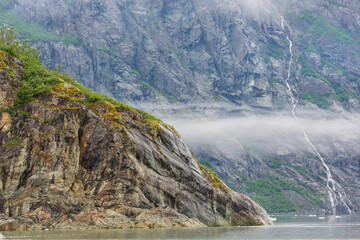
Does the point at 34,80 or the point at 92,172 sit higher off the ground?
the point at 34,80

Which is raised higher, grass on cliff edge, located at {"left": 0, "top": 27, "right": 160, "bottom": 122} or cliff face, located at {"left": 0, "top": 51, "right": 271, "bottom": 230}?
grass on cliff edge, located at {"left": 0, "top": 27, "right": 160, "bottom": 122}

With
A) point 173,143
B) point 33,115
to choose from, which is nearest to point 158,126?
point 173,143

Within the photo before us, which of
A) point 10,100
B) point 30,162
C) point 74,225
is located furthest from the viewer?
point 10,100

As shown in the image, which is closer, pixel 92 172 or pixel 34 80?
pixel 92 172

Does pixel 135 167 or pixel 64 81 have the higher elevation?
pixel 64 81

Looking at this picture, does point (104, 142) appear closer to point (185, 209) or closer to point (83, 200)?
point (83, 200)

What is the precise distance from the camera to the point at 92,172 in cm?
11419

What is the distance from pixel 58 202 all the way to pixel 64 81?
36.9 m

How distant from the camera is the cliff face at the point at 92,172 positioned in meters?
102

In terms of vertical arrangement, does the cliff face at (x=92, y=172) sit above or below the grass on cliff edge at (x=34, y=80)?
below

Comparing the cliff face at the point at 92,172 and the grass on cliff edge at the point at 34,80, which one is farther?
the grass on cliff edge at the point at 34,80

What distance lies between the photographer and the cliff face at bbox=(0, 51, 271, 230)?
10244 cm

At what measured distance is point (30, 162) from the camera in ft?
350

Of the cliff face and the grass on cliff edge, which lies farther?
the grass on cliff edge
